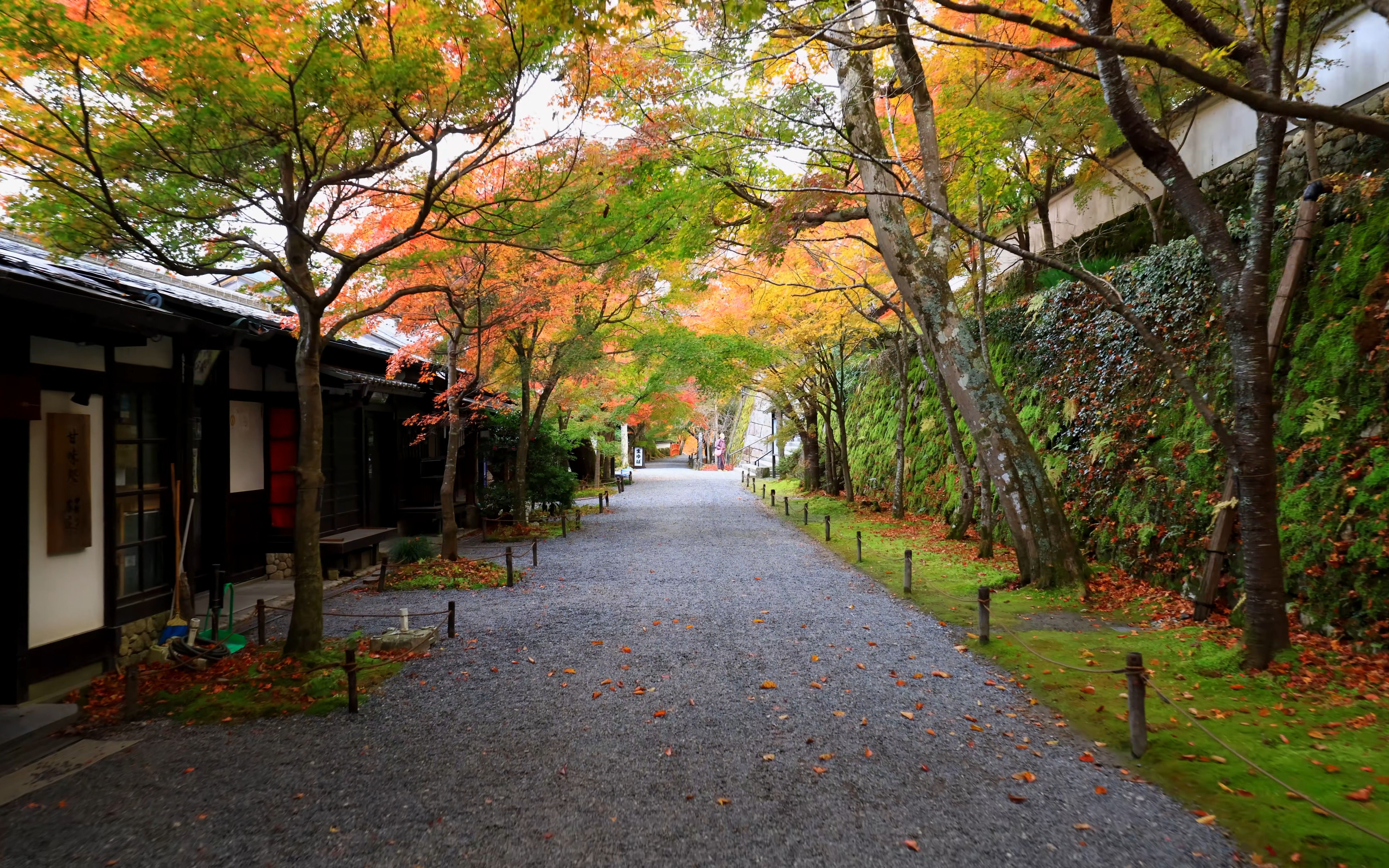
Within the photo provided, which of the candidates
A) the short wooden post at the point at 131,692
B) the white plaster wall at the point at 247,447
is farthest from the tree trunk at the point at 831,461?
the short wooden post at the point at 131,692

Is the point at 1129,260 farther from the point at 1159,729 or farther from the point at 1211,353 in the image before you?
the point at 1159,729

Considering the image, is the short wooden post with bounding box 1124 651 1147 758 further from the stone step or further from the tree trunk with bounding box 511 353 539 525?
the tree trunk with bounding box 511 353 539 525

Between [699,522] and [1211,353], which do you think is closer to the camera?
[1211,353]

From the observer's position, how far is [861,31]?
8.30m

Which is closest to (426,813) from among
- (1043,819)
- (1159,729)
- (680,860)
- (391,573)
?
(680,860)

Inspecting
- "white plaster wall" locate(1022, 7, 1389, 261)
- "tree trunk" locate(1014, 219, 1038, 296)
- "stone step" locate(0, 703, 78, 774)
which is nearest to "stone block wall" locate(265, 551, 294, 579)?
"stone step" locate(0, 703, 78, 774)

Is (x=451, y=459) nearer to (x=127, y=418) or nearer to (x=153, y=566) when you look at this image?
(x=153, y=566)

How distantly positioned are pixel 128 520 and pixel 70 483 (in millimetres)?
1129

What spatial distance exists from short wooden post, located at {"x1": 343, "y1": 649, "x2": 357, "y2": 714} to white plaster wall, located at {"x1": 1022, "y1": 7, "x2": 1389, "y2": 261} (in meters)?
11.0

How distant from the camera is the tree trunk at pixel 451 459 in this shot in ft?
39.8

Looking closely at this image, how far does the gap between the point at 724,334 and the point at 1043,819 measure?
16174 mm

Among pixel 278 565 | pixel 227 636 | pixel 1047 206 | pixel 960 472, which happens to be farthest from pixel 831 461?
pixel 227 636

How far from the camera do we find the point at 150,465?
7.58 metres

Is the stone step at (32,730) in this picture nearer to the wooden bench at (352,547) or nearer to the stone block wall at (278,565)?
the wooden bench at (352,547)
